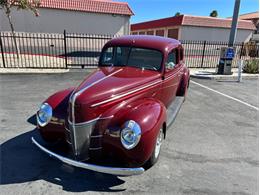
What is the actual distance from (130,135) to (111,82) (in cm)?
96

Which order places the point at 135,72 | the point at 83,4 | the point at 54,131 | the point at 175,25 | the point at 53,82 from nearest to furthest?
the point at 54,131
the point at 135,72
the point at 53,82
the point at 83,4
the point at 175,25

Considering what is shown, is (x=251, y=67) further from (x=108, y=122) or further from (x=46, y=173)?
(x=46, y=173)

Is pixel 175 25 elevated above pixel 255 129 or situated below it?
above

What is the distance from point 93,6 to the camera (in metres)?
20.0

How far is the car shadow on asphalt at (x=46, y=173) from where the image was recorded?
2824mm


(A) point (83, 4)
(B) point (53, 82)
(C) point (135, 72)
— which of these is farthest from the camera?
(A) point (83, 4)

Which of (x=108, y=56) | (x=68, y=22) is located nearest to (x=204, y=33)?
(x=68, y=22)

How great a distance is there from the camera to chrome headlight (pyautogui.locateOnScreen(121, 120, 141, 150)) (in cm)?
258

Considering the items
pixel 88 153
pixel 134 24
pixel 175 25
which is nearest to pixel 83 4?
pixel 175 25

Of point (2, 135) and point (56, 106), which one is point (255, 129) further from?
point (2, 135)

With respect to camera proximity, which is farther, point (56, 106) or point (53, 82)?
point (53, 82)

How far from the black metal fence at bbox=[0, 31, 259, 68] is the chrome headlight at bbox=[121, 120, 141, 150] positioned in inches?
225

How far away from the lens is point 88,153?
9.27 ft

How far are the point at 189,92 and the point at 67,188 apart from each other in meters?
5.90
